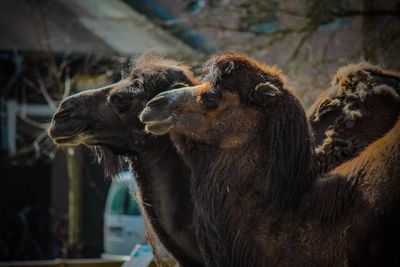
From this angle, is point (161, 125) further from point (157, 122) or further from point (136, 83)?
point (136, 83)

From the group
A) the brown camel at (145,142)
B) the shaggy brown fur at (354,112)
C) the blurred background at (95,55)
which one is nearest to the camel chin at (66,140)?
the brown camel at (145,142)

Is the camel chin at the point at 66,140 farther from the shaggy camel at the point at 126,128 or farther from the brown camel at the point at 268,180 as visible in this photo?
the brown camel at the point at 268,180

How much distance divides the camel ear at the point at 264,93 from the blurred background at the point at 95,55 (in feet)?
21.2

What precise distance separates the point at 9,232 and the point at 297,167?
53.6ft

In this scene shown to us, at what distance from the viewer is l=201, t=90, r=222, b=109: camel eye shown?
15.7 ft

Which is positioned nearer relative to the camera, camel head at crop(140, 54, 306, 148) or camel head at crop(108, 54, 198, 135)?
camel head at crop(140, 54, 306, 148)

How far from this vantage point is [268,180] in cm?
459

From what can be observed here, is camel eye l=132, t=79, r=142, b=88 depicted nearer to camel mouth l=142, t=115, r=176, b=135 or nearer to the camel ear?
camel mouth l=142, t=115, r=176, b=135

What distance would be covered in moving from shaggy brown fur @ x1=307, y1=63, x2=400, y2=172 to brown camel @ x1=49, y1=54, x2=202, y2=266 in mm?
1069

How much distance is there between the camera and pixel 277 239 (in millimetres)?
4492

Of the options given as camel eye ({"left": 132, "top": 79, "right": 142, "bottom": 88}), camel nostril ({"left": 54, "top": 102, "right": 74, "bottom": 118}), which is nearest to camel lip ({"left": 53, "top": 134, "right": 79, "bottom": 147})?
camel nostril ({"left": 54, "top": 102, "right": 74, "bottom": 118})

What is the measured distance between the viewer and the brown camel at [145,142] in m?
5.91

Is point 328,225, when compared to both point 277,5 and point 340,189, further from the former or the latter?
point 277,5

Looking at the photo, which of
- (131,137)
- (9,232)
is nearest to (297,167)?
(131,137)
